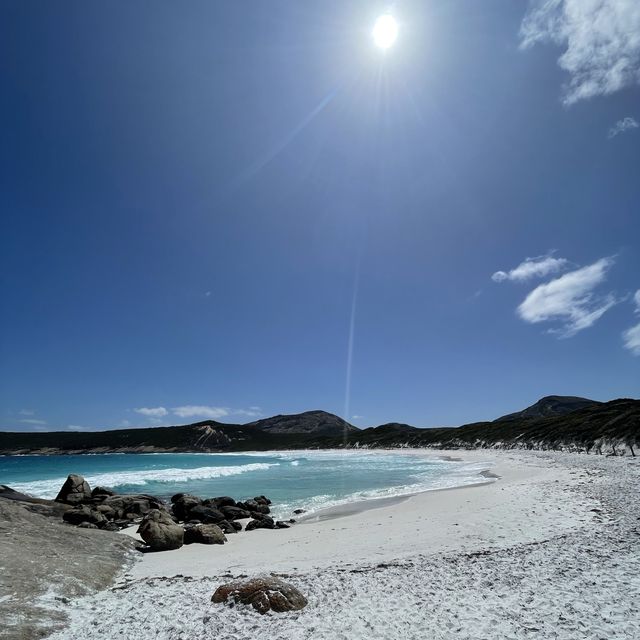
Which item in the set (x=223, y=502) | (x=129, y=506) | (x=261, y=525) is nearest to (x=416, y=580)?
(x=261, y=525)

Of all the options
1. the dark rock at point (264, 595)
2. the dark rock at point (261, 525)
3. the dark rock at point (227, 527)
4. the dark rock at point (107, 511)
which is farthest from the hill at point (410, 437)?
the dark rock at point (107, 511)

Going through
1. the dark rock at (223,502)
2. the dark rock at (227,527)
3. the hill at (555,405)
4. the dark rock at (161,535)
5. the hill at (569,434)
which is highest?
the hill at (555,405)

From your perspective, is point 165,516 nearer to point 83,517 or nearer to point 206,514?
point 206,514

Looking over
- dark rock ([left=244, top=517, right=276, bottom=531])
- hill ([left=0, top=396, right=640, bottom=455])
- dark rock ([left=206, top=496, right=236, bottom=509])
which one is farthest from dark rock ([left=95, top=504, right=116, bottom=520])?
hill ([left=0, top=396, right=640, bottom=455])

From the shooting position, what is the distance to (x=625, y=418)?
44625 millimetres

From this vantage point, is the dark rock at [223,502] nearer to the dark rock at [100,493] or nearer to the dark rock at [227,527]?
the dark rock at [227,527]

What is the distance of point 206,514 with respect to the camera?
18484 mm

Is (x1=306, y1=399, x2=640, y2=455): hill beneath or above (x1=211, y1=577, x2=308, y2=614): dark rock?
above

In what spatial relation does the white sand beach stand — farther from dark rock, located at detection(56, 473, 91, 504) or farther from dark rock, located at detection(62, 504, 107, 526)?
dark rock, located at detection(56, 473, 91, 504)

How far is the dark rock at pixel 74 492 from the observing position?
Answer: 21875 mm

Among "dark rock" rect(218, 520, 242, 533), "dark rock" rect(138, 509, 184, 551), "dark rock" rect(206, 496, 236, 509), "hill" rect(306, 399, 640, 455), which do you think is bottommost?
"dark rock" rect(218, 520, 242, 533)

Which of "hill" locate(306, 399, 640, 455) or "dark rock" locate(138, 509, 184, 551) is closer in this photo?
"dark rock" locate(138, 509, 184, 551)

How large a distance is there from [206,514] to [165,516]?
12.2 feet

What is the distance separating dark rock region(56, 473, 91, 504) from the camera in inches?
861
